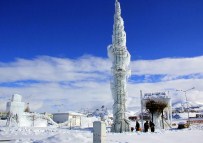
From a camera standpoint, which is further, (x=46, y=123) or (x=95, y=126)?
(x=46, y=123)

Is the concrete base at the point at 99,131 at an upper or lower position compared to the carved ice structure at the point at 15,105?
lower

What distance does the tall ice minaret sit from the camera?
142ft

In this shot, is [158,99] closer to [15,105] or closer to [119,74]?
[119,74]

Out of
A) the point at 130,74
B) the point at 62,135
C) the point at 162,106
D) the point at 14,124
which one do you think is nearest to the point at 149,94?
the point at 162,106

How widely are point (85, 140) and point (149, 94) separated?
44628mm

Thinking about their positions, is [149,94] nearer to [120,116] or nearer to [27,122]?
[120,116]

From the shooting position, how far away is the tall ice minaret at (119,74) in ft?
142

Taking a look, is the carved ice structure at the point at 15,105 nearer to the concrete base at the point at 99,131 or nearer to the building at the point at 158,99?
the building at the point at 158,99

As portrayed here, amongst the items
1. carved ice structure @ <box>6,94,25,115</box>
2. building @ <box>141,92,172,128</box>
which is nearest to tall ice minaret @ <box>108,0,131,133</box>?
building @ <box>141,92,172,128</box>

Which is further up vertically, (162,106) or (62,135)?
(162,106)

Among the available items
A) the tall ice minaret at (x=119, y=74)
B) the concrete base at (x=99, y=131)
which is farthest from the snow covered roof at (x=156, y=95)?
the concrete base at (x=99, y=131)

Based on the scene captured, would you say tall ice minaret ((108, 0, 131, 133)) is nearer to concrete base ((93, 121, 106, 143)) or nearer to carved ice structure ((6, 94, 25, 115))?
carved ice structure ((6, 94, 25, 115))

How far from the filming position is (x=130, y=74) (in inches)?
1730

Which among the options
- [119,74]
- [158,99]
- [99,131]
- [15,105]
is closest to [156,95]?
[158,99]
